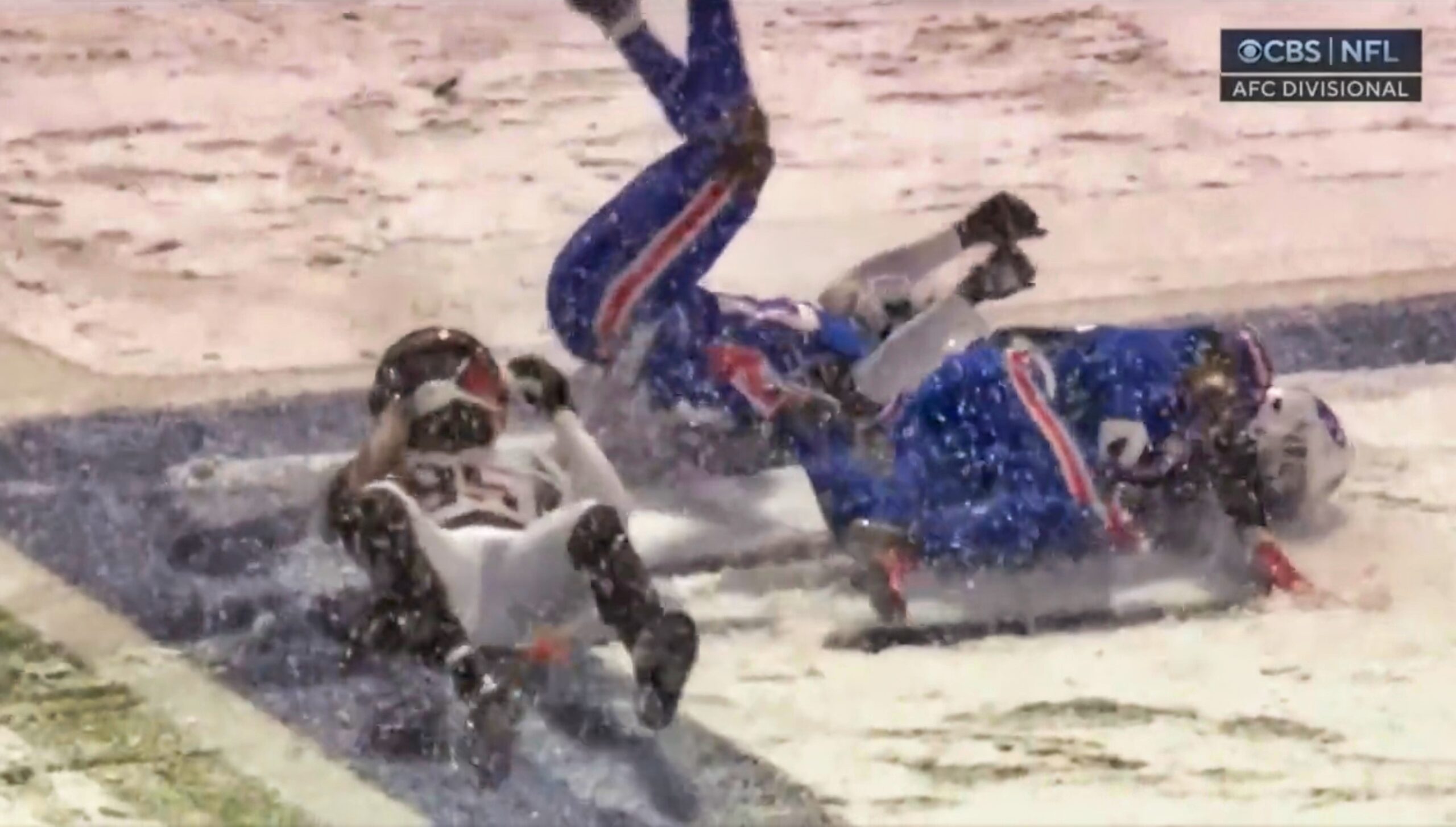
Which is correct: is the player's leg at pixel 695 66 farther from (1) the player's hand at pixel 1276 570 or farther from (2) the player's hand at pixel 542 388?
(1) the player's hand at pixel 1276 570

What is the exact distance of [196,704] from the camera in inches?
21.7

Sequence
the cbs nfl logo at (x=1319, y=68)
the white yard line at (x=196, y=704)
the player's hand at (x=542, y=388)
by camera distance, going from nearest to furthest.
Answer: the white yard line at (x=196, y=704) < the player's hand at (x=542, y=388) < the cbs nfl logo at (x=1319, y=68)

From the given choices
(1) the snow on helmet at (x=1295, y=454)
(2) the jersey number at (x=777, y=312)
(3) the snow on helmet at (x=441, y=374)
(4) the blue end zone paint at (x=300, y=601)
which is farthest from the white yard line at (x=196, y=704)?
(1) the snow on helmet at (x=1295, y=454)

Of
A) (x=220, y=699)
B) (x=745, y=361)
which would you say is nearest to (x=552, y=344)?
(x=745, y=361)

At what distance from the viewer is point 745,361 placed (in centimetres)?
65

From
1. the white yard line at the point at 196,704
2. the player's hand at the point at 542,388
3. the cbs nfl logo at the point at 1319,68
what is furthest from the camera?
the cbs nfl logo at the point at 1319,68

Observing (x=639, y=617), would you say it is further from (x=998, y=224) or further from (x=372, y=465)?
(x=998, y=224)

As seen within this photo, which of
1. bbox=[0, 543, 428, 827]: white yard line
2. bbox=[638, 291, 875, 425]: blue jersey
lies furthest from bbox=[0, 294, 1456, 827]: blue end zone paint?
bbox=[638, 291, 875, 425]: blue jersey

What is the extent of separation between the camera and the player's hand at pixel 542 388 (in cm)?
61

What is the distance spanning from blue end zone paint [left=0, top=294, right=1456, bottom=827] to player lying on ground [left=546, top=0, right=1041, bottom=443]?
0.31 ft

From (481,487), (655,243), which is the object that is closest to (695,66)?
(655,243)

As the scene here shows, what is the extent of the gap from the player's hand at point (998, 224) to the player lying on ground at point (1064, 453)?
0.16 ft

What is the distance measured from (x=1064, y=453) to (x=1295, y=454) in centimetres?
10

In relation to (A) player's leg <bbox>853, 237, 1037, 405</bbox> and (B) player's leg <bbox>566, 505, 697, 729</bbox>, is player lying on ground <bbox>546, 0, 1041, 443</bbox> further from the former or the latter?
(B) player's leg <bbox>566, 505, 697, 729</bbox>
